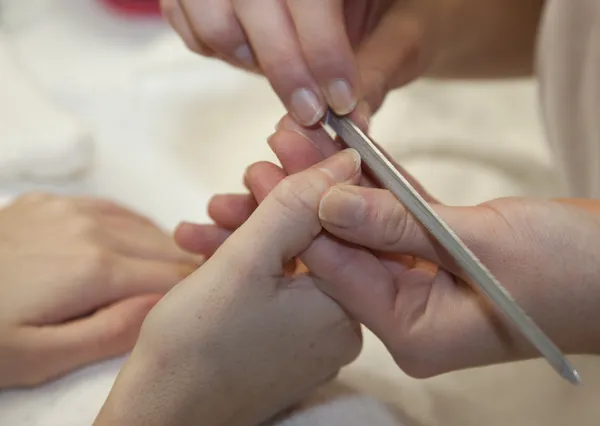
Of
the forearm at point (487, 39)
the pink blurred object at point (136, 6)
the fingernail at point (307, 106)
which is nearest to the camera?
the fingernail at point (307, 106)

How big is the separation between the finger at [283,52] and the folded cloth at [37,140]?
27cm

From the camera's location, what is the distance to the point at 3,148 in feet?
2.06

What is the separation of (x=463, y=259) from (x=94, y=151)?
445mm

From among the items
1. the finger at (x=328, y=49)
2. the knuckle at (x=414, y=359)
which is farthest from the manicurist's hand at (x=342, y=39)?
the knuckle at (x=414, y=359)

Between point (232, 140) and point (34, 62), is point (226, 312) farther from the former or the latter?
point (34, 62)

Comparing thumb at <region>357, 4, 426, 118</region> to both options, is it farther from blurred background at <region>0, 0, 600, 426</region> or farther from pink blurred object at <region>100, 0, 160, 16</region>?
pink blurred object at <region>100, 0, 160, 16</region>

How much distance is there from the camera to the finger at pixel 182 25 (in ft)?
1.59

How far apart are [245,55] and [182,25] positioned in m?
0.05

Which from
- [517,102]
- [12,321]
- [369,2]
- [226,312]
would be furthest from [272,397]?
[517,102]

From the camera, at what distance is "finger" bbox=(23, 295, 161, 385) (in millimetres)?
455

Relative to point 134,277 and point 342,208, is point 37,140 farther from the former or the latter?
point 342,208

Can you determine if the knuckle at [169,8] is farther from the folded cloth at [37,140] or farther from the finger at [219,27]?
the folded cloth at [37,140]

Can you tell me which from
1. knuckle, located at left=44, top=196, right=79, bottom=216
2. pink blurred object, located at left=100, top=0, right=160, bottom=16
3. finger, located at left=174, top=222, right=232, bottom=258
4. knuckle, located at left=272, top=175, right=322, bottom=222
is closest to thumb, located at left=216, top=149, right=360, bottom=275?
knuckle, located at left=272, top=175, right=322, bottom=222

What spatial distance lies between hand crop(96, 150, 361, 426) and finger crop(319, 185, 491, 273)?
15 millimetres
